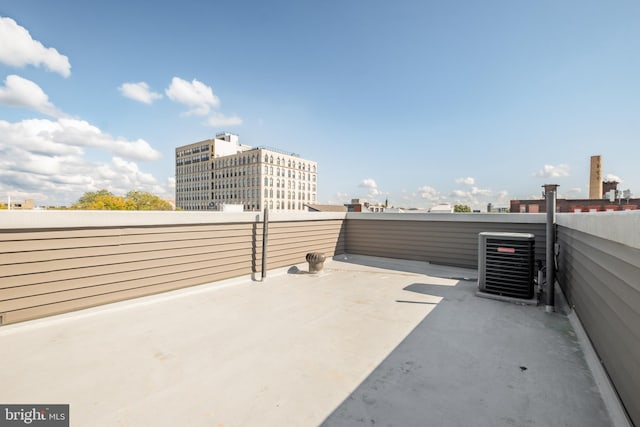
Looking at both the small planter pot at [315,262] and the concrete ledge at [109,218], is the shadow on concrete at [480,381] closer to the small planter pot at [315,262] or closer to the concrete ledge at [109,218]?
the small planter pot at [315,262]

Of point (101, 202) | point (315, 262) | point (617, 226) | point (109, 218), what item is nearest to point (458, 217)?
point (315, 262)

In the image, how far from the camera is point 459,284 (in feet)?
22.5

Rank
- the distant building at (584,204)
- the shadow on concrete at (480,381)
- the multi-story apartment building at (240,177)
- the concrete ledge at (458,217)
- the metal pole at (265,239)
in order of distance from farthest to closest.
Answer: the multi-story apartment building at (240,177) < the distant building at (584,204) < the concrete ledge at (458,217) < the metal pole at (265,239) < the shadow on concrete at (480,381)

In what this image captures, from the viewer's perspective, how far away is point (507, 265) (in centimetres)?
567

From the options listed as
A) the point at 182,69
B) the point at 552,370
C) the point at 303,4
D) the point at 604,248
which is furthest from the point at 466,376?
the point at 182,69

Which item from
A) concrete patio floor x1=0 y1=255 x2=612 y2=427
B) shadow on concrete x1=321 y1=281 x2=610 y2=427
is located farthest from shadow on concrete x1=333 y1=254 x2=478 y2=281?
shadow on concrete x1=321 y1=281 x2=610 y2=427

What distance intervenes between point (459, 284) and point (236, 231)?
19.8 ft

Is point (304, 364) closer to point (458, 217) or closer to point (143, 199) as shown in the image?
point (458, 217)

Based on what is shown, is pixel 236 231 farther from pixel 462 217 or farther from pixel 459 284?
pixel 462 217

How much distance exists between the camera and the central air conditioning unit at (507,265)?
17.9 feet

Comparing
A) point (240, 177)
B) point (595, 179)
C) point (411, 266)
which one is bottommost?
point (411, 266)

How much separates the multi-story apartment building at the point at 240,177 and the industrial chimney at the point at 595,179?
58929mm

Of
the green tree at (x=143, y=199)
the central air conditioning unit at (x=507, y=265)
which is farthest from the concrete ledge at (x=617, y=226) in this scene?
the green tree at (x=143, y=199)

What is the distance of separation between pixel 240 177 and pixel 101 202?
3099 cm
